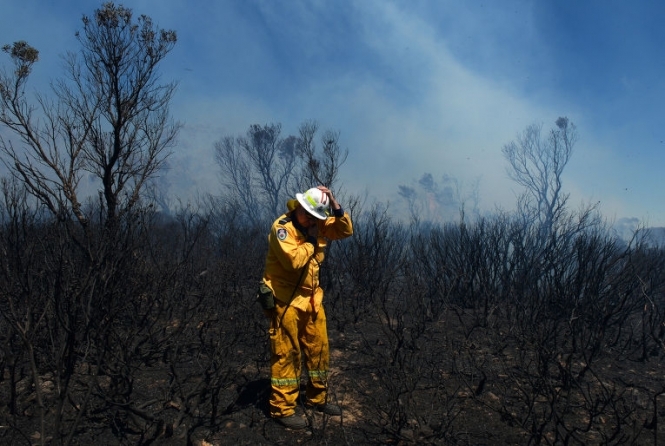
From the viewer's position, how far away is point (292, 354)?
308 cm

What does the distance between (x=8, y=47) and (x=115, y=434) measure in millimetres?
6247

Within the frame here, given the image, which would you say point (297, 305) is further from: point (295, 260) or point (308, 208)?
point (308, 208)

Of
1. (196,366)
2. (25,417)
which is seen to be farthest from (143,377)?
(25,417)

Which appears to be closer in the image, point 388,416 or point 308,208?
point 388,416

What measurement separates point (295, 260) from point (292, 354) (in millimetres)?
696

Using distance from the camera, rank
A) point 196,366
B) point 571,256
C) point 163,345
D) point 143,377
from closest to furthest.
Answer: point 143,377 < point 196,366 < point 163,345 < point 571,256

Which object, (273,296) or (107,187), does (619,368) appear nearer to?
(273,296)

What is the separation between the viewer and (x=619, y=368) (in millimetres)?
4742

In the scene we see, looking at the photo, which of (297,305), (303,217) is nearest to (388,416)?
(297,305)

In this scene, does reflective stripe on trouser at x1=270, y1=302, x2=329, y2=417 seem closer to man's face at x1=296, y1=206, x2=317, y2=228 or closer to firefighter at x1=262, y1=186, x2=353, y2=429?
firefighter at x1=262, y1=186, x2=353, y2=429

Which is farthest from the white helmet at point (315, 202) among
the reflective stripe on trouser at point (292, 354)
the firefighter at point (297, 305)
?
the reflective stripe on trouser at point (292, 354)

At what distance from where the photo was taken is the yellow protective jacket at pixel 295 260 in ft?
9.59

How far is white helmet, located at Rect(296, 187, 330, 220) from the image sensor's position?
121 inches

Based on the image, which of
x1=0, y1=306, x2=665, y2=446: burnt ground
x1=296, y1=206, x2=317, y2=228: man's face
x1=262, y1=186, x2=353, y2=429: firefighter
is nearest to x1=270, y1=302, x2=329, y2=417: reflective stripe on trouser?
x1=262, y1=186, x2=353, y2=429: firefighter
